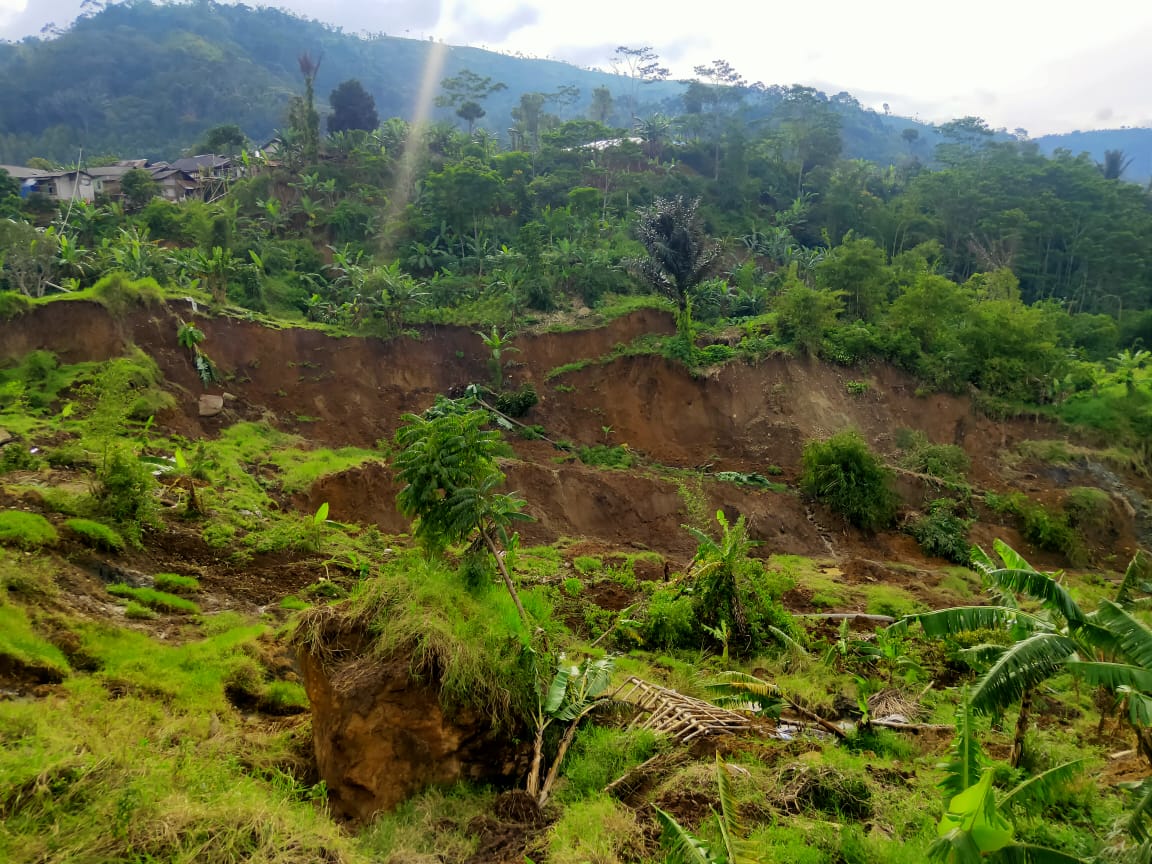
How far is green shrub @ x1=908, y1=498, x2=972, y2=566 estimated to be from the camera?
18266 mm

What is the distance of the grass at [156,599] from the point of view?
9555 millimetres

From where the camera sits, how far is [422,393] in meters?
23.2

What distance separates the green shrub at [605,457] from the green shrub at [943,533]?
804cm

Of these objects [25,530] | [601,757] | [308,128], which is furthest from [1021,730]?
[308,128]

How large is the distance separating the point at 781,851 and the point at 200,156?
192ft

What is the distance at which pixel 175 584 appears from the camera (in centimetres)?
1033

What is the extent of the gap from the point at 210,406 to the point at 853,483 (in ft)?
56.6

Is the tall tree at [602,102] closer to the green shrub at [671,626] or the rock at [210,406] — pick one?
the rock at [210,406]

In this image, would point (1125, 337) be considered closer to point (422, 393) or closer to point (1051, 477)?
point (1051, 477)

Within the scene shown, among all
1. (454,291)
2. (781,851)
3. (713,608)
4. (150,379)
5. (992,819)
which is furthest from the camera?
(454,291)

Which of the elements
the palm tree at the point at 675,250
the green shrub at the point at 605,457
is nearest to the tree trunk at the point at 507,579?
the green shrub at the point at 605,457

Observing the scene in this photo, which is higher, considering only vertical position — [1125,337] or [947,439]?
[1125,337]

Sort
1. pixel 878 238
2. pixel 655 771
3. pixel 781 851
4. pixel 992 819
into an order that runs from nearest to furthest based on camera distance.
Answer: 1. pixel 992 819
2. pixel 781 851
3. pixel 655 771
4. pixel 878 238

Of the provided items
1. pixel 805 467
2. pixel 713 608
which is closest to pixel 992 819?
pixel 713 608
